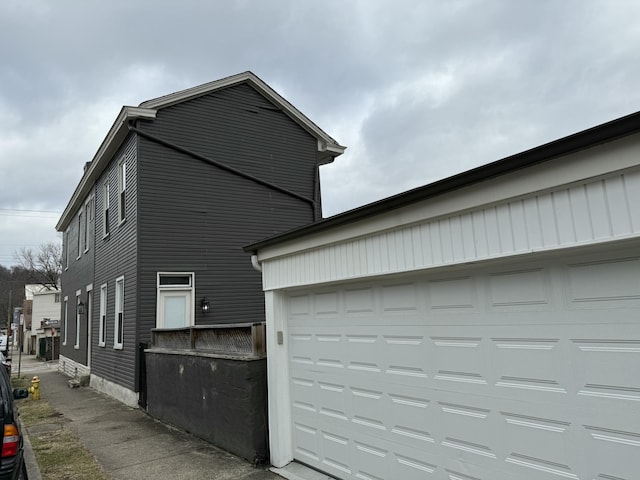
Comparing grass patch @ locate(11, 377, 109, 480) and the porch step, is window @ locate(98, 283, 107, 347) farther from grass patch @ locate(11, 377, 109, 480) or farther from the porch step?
grass patch @ locate(11, 377, 109, 480)

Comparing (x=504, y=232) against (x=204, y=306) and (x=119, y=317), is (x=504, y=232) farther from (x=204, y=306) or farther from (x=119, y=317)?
(x=119, y=317)

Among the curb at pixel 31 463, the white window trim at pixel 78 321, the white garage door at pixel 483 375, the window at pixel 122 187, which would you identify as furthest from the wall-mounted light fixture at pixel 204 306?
the white window trim at pixel 78 321

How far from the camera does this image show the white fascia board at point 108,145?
10.9 metres

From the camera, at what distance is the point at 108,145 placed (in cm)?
1250

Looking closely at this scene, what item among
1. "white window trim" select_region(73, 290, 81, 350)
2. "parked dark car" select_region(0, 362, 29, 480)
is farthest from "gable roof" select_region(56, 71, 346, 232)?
"parked dark car" select_region(0, 362, 29, 480)

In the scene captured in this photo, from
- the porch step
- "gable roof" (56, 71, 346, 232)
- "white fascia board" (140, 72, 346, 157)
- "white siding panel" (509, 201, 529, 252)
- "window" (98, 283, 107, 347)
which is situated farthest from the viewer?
the porch step

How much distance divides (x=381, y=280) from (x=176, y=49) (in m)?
9.83

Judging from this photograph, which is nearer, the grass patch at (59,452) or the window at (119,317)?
the grass patch at (59,452)

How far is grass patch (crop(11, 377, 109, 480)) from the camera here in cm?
571

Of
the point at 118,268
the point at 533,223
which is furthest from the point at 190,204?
the point at 533,223

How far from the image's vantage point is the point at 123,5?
9.30 meters

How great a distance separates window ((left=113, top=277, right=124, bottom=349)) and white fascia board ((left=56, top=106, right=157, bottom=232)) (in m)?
3.84

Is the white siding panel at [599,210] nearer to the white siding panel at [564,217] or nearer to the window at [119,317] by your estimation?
the white siding panel at [564,217]

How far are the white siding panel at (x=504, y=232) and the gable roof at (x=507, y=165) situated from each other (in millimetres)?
227
